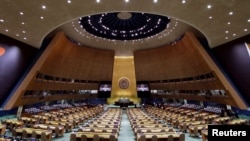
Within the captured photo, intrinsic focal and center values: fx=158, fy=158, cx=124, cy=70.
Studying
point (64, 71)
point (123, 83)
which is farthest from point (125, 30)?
point (123, 83)

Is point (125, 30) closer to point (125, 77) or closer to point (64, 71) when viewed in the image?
point (64, 71)

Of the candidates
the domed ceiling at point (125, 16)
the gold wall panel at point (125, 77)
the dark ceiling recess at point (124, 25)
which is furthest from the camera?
the gold wall panel at point (125, 77)

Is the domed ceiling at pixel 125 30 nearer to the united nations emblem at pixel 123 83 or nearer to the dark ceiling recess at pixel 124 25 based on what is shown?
the dark ceiling recess at pixel 124 25

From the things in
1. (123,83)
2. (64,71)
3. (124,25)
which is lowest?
(64,71)

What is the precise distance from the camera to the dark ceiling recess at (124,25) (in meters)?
19.4

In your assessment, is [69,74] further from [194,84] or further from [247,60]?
[247,60]

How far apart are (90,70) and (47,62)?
33.9ft

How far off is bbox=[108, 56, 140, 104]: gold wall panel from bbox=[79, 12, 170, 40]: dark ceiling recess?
1247cm

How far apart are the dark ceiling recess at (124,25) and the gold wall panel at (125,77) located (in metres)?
12.5

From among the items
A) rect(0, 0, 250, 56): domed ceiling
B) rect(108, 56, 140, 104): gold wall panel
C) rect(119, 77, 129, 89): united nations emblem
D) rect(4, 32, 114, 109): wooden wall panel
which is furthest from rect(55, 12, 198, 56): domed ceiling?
rect(119, 77, 129, 89): united nations emblem

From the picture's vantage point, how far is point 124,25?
75.4 feet

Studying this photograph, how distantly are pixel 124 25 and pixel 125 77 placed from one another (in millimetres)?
15972

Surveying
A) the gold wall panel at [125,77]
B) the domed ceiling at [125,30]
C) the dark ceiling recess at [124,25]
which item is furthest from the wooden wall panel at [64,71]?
the gold wall panel at [125,77]

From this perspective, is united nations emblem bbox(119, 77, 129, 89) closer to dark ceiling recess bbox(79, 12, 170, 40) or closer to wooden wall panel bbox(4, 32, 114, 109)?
wooden wall panel bbox(4, 32, 114, 109)
